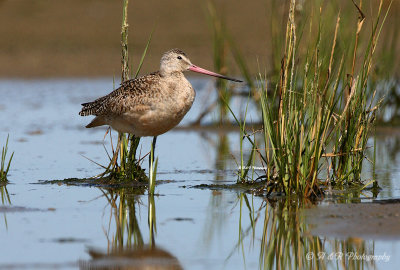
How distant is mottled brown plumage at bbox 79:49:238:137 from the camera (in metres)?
7.84

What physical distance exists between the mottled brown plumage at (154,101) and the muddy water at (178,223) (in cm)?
60

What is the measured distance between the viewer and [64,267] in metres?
5.16

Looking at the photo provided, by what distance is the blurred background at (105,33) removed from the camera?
57.7ft

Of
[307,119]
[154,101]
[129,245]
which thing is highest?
[154,101]

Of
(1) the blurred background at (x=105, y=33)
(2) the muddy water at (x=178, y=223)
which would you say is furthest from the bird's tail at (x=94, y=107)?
(1) the blurred background at (x=105, y=33)

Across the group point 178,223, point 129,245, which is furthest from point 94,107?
point 129,245

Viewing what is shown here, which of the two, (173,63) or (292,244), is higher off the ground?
(173,63)

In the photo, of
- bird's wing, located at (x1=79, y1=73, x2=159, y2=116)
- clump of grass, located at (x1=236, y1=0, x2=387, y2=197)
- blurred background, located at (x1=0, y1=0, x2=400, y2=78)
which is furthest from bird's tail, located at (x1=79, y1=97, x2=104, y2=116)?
blurred background, located at (x1=0, y1=0, x2=400, y2=78)

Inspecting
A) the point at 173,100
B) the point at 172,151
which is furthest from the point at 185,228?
the point at 172,151

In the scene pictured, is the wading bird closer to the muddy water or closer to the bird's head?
the bird's head

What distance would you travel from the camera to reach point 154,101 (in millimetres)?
7820

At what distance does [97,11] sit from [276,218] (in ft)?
47.7

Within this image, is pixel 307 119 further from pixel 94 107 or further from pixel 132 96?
pixel 94 107

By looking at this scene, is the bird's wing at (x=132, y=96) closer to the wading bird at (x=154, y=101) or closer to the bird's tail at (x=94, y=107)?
the wading bird at (x=154, y=101)
